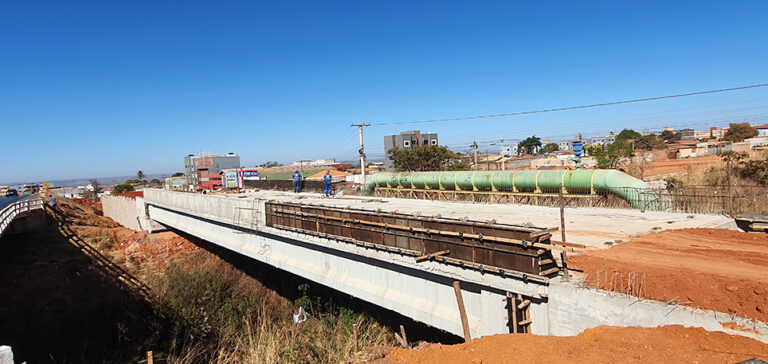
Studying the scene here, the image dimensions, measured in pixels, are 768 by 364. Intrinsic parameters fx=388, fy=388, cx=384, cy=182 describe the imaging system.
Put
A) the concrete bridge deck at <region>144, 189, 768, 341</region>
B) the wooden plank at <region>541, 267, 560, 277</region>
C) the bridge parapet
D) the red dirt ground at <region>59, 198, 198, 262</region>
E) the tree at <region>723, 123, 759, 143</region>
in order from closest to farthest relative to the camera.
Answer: the concrete bridge deck at <region>144, 189, 768, 341</region> < the wooden plank at <region>541, 267, 560, 277</region> < the bridge parapet < the red dirt ground at <region>59, 198, 198, 262</region> < the tree at <region>723, 123, 759, 143</region>

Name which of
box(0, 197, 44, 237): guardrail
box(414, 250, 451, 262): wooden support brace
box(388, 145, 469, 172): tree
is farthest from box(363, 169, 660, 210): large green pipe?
box(0, 197, 44, 237): guardrail

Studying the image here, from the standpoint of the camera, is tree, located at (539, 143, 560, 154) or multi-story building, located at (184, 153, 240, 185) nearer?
multi-story building, located at (184, 153, 240, 185)

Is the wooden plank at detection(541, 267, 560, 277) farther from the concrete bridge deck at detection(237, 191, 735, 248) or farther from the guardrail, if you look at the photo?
the guardrail

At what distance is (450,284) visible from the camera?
10305 mm

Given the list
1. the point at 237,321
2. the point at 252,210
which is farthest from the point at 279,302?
the point at 252,210

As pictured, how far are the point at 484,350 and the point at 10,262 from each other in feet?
99.3

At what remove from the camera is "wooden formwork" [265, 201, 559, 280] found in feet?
28.8

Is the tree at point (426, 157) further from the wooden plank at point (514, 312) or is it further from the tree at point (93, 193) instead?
the tree at point (93, 193)

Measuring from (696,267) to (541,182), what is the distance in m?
13.9

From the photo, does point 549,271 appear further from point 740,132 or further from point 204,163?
point 204,163

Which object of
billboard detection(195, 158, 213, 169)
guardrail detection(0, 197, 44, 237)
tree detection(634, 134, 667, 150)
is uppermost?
billboard detection(195, 158, 213, 169)

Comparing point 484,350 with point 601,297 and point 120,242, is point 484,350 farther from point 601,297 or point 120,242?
point 120,242

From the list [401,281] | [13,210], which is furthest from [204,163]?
[401,281]

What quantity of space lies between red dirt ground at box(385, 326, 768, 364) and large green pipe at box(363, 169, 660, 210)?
41.9 ft
